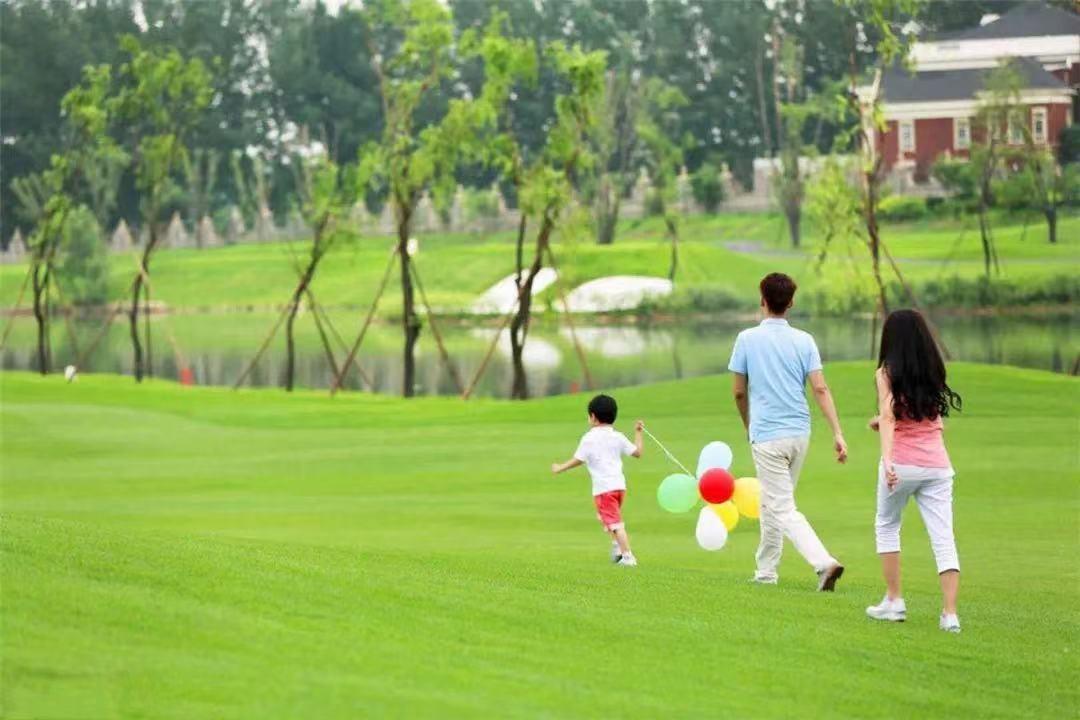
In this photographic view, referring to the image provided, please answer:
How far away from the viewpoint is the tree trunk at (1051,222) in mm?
67000

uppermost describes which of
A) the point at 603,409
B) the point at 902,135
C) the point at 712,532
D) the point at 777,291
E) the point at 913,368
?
the point at 902,135

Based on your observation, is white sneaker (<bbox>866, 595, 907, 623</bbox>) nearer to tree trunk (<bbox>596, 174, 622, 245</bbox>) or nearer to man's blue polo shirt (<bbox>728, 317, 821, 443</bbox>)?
man's blue polo shirt (<bbox>728, 317, 821, 443</bbox>)

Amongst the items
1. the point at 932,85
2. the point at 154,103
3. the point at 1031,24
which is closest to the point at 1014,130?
the point at 1031,24

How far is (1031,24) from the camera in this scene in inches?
2571

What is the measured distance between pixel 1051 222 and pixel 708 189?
1723 centimetres

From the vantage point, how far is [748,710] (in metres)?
7.28

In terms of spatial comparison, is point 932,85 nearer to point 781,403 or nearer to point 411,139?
point 411,139

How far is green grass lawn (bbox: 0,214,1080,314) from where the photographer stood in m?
67.1

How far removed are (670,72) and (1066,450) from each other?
68053mm

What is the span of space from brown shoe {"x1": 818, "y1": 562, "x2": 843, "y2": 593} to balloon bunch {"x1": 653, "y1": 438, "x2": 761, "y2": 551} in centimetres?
77

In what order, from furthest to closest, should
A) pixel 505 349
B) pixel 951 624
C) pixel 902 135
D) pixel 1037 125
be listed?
pixel 902 135 → pixel 1037 125 → pixel 505 349 → pixel 951 624

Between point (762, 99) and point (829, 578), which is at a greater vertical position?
point (762, 99)

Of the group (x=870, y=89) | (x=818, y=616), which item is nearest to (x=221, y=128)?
(x=870, y=89)

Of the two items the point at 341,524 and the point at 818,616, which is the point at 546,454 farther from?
the point at 818,616
